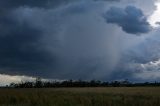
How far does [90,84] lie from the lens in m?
145

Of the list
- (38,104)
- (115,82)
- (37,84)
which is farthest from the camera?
(115,82)

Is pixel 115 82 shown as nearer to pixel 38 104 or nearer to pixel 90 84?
pixel 90 84

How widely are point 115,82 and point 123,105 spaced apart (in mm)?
114816

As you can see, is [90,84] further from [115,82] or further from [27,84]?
[27,84]

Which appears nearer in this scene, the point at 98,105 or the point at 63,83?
the point at 98,105

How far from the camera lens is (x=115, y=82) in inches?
5812

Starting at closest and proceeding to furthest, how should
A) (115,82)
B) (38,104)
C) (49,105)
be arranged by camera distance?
1. (49,105)
2. (38,104)
3. (115,82)

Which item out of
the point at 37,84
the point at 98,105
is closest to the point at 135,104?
the point at 98,105

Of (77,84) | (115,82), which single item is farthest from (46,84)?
(115,82)

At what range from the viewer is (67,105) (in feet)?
109

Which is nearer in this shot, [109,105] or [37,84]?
[109,105]

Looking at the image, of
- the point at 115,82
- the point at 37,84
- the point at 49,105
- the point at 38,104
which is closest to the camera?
the point at 49,105

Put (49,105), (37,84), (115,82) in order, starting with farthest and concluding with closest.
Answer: (115,82) → (37,84) → (49,105)

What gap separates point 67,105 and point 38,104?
103 inches
